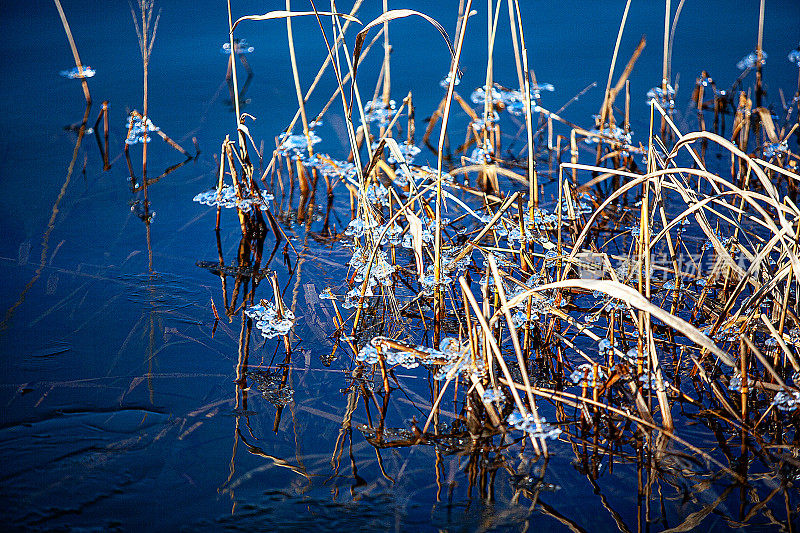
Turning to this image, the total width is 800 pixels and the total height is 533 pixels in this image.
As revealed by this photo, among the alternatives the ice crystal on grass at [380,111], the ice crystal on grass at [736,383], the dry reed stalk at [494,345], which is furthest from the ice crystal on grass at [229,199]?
the ice crystal on grass at [736,383]

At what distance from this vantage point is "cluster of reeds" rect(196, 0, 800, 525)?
1469 millimetres

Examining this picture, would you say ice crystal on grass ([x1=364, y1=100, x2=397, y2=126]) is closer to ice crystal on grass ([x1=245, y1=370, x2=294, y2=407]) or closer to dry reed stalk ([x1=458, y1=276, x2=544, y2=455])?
ice crystal on grass ([x1=245, y1=370, x2=294, y2=407])

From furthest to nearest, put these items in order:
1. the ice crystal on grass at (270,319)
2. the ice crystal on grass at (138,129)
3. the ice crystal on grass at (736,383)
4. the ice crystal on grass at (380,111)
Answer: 1. the ice crystal on grass at (380,111)
2. the ice crystal on grass at (138,129)
3. the ice crystal on grass at (270,319)
4. the ice crystal on grass at (736,383)

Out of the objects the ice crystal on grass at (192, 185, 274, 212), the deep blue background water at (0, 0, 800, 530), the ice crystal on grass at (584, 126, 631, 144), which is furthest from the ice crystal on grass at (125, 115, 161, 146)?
the ice crystal on grass at (584, 126, 631, 144)

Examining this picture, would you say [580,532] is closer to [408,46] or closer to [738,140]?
[738,140]

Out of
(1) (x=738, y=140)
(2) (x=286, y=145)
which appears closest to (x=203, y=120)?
(2) (x=286, y=145)

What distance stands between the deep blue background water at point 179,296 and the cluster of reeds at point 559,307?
72mm

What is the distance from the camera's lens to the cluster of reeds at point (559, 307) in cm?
147

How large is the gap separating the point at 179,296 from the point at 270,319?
33 cm

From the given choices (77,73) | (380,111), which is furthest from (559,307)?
(77,73)

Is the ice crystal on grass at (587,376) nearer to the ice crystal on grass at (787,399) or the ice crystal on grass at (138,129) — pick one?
the ice crystal on grass at (787,399)

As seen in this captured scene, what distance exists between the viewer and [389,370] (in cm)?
172

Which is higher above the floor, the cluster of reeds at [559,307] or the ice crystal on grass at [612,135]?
the ice crystal on grass at [612,135]

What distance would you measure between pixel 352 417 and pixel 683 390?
77 cm
